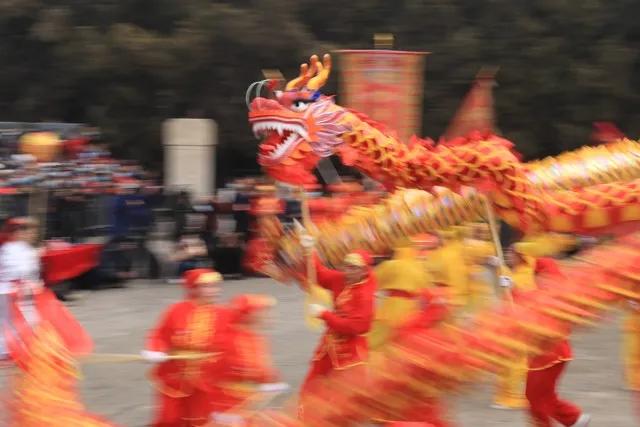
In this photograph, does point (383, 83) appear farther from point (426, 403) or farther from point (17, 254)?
point (426, 403)

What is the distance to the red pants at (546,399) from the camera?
18.0 ft

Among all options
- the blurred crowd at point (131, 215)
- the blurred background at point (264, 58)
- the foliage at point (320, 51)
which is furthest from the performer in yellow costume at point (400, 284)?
the foliage at point (320, 51)

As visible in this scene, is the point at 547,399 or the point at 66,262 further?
the point at 547,399

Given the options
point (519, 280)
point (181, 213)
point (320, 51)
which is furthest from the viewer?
point (320, 51)

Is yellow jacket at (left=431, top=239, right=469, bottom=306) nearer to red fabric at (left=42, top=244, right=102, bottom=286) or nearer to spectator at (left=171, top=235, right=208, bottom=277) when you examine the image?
red fabric at (left=42, top=244, right=102, bottom=286)

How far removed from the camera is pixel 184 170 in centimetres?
1353

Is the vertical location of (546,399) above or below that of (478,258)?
below

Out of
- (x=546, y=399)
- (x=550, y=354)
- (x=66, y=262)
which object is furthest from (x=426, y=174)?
(x=66, y=262)

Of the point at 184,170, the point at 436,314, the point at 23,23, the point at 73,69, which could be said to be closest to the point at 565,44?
the point at 184,170

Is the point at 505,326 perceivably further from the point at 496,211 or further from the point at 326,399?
the point at 496,211

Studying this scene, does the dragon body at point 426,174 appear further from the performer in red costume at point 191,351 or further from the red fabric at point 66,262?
the red fabric at point 66,262

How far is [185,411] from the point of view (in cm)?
515

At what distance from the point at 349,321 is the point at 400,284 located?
3.22ft

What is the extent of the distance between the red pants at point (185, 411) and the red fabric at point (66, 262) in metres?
0.81
